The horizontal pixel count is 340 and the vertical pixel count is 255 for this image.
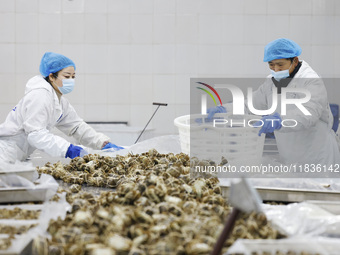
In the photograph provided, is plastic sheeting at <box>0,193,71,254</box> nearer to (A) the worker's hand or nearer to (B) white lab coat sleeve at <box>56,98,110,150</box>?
(A) the worker's hand

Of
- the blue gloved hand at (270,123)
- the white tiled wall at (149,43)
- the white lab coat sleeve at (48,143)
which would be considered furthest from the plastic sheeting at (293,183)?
the white tiled wall at (149,43)

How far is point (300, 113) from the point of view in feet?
9.01

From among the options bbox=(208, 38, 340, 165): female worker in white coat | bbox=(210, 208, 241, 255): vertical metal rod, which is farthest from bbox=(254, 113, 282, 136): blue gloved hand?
bbox=(210, 208, 241, 255): vertical metal rod

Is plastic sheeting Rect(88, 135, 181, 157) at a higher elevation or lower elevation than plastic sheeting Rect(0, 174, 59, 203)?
higher

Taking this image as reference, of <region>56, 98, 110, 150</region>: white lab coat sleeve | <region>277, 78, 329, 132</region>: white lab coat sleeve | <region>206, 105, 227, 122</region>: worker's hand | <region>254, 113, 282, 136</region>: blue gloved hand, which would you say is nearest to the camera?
<region>254, 113, 282, 136</region>: blue gloved hand

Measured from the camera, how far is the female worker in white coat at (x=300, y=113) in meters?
2.76

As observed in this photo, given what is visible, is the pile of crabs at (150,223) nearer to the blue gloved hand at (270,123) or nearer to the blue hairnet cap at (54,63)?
the blue gloved hand at (270,123)

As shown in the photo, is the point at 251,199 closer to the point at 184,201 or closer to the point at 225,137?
the point at 184,201

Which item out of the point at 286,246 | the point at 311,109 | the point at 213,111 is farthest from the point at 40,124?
the point at 286,246

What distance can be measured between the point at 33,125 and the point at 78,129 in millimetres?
533

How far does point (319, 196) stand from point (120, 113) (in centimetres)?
327

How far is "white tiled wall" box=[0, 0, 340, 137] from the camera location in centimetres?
450

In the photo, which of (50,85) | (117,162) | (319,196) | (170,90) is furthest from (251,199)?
(170,90)

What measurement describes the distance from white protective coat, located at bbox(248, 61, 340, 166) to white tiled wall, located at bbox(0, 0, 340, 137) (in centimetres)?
153
